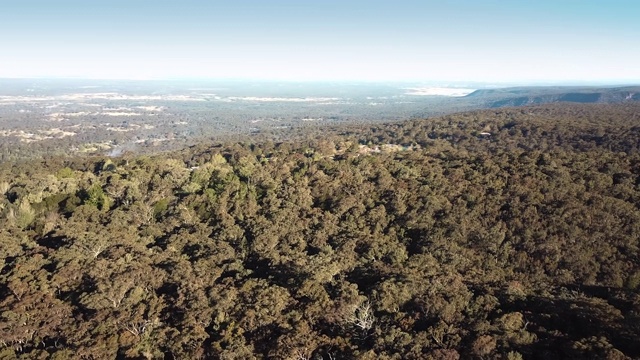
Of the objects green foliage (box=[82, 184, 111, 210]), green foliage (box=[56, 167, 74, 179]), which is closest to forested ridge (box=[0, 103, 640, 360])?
green foliage (box=[82, 184, 111, 210])

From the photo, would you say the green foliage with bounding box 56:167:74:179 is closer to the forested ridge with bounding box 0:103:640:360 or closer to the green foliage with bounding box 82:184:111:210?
the forested ridge with bounding box 0:103:640:360

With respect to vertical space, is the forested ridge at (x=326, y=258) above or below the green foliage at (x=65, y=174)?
below

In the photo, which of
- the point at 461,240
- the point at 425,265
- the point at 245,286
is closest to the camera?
the point at 245,286

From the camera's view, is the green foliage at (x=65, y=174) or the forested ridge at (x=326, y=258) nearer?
Answer: the forested ridge at (x=326, y=258)

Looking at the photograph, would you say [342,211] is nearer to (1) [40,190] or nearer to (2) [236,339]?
(2) [236,339]

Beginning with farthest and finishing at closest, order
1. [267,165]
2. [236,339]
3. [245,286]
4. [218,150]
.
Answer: [218,150], [267,165], [245,286], [236,339]

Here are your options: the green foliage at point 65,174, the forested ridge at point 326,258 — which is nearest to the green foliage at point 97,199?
the forested ridge at point 326,258

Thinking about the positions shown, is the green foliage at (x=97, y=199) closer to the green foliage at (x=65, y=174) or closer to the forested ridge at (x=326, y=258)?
the forested ridge at (x=326, y=258)

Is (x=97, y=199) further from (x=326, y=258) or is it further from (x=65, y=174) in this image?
(x=326, y=258)

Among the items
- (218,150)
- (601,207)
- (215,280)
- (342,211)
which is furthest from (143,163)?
(601,207)
